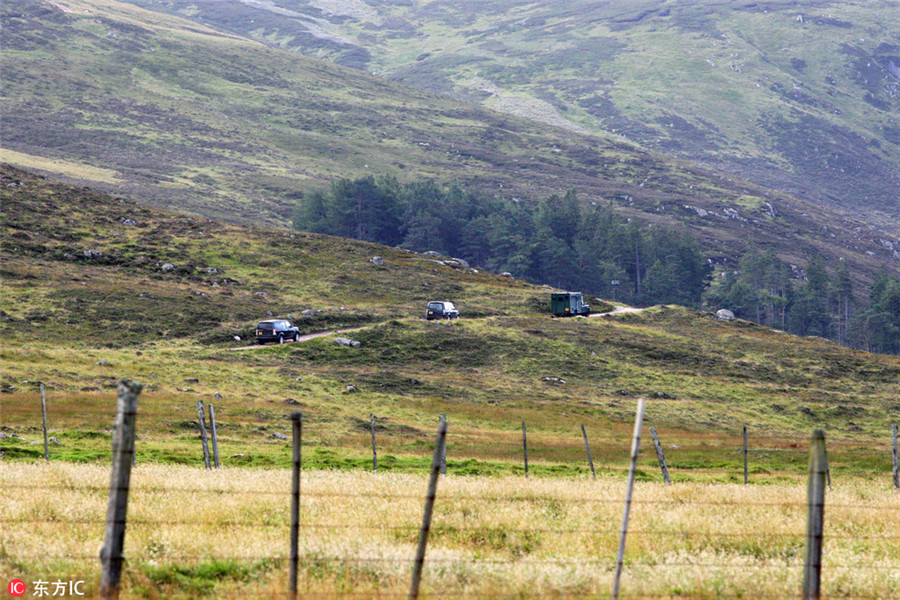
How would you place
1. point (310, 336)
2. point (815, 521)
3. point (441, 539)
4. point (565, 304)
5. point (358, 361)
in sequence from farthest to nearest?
point (565, 304) < point (310, 336) < point (358, 361) < point (441, 539) < point (815, 521)

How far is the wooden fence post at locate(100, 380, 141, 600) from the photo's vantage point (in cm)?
783

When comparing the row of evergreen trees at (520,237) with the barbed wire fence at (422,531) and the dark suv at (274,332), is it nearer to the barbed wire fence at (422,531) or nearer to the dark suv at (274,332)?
the dark suv at (274,332)

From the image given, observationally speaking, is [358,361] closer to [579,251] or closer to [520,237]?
[520,237]

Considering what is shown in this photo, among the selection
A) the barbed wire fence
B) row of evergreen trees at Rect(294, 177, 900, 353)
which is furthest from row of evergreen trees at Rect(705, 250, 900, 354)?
the barbed wire fence

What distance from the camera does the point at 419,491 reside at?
58.6 ft

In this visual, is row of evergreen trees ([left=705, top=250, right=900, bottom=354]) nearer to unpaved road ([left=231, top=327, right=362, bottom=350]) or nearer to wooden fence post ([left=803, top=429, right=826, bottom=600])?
unpaved road ([left=231, top=327, right=362, bottom=350])

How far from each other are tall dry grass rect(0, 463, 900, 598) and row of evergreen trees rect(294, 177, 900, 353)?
12968cm

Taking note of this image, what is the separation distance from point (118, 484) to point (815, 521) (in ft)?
21.9

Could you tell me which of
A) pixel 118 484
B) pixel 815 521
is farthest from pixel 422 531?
pixel 815 521

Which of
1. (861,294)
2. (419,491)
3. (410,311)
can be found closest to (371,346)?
(410,311)

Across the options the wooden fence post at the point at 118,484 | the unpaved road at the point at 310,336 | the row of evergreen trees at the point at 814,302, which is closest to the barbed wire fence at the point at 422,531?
the wooden fence post at the point at 118,484

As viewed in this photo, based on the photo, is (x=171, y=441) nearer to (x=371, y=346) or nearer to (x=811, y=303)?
(x=371, y=346)

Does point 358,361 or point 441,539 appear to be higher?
point 441,539

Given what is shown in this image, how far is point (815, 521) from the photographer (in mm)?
8180
